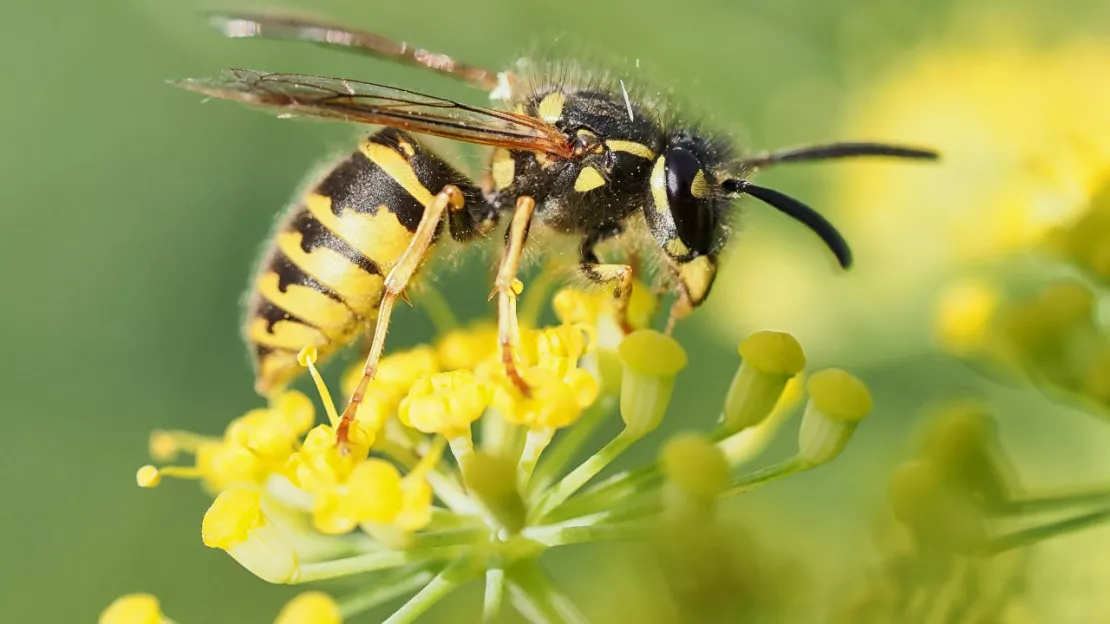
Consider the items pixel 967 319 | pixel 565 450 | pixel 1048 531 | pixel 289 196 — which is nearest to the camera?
pixel 1048 531

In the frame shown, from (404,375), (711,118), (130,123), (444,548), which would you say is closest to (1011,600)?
(444,548)

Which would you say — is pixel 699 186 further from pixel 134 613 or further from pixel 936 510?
pixel 134 613

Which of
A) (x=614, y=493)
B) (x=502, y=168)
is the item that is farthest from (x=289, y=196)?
(x=614, y=493)

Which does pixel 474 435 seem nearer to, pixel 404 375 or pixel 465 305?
pixel 465 305

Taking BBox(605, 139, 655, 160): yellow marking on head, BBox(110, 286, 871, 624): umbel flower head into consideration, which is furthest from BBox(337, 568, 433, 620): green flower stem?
BBox(605, 139, 655, 160): yellow marking on head

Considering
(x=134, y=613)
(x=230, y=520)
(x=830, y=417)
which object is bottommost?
(x=134, y=613)

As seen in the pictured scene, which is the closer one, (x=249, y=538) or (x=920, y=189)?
(x=249, y=538)

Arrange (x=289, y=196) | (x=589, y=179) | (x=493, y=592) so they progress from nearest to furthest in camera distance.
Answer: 1. (x=493, y=592)
2. (x=589, y=179)
3. (x=289, y=196)

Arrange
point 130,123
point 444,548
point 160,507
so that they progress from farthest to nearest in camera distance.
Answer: point 130,123
point 160,507
point 444,548
